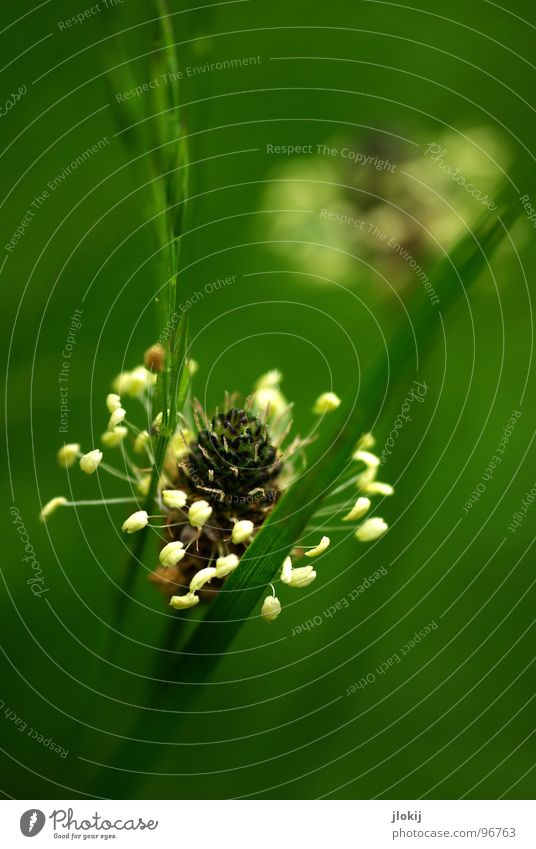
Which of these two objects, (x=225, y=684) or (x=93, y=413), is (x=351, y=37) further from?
(x=225, y=684)

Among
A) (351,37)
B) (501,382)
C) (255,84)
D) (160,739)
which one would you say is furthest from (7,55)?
(160,739)

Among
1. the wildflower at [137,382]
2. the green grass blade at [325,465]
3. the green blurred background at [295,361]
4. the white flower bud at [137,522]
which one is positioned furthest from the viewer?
the green blurred background at [295,361]

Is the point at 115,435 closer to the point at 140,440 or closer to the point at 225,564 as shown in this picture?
the point at 140,440

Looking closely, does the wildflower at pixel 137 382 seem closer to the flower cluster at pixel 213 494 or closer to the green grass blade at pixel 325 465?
the flower cluster at pixel 213 494
